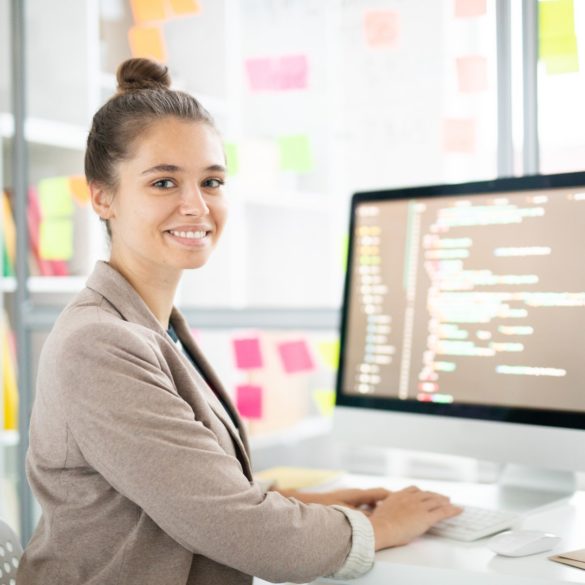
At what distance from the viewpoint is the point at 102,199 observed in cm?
144

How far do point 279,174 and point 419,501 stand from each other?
1.38 meters

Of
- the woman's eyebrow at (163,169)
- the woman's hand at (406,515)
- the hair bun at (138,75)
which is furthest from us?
the hair bun at (138,75)

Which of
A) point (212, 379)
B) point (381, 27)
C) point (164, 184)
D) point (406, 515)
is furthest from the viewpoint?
point (381, 27)

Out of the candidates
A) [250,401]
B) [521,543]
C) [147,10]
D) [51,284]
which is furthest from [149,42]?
[521,543]

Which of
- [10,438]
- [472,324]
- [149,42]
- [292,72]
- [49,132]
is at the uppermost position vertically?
[149,42]

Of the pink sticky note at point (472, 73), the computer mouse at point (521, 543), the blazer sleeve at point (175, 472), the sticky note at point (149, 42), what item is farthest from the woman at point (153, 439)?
the sticky note at point (149, 42)

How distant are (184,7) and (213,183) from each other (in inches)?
53.9

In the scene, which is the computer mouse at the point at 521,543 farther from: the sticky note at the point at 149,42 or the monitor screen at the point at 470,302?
the sticky note at the point at 149,42

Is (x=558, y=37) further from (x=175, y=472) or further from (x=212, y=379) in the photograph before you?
(x=175, y=472)

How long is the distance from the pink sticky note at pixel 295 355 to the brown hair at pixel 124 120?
3.48 ft

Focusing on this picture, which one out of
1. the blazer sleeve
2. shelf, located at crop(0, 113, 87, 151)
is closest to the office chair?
the blazer sleeve

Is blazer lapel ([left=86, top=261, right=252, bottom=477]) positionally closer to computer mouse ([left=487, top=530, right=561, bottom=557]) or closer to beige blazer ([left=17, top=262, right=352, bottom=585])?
beige blazer ([left=17, top=262, right=352, bottom=585])

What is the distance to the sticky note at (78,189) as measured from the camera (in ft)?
9.02

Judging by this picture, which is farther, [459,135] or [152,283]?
[459,135]
